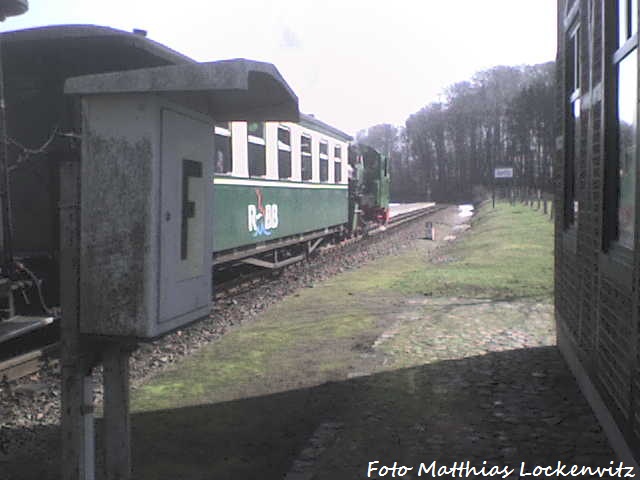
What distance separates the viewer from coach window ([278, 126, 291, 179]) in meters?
11.6

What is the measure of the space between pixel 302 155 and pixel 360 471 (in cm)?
983

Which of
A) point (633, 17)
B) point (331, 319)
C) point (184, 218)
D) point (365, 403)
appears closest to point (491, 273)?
point (331, 319)

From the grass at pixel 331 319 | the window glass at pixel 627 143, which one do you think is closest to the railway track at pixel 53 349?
the grass at pixel 331 319

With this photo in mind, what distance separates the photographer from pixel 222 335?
752cm

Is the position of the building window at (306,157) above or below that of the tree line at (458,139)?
below

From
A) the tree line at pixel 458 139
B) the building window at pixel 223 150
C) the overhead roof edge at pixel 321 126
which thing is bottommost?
the building window at pixel 223 150

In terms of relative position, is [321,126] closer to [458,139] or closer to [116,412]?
[116,412]

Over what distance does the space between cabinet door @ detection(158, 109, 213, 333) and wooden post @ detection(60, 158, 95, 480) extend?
0.34 m

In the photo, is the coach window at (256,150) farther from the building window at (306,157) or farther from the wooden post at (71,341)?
the wooden post at (71,341)

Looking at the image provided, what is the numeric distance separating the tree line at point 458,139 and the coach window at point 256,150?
7448 cm

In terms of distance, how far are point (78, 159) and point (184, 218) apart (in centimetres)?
107

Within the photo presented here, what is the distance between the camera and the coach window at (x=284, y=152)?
1161 centimetres

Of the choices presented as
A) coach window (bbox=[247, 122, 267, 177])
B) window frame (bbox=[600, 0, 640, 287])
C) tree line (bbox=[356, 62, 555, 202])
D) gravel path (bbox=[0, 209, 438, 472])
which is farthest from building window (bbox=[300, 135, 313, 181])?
tree line (bbox=[356, 62, 555, 202])

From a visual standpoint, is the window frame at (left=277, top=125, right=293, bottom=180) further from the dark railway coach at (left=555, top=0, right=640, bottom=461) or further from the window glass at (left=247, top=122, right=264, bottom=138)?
the dark railway coach at (left=555, top=0, right=640, bottom=461)
